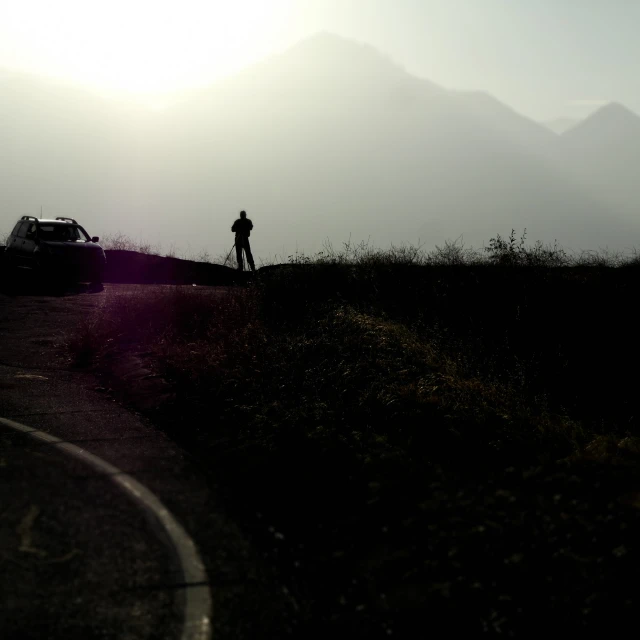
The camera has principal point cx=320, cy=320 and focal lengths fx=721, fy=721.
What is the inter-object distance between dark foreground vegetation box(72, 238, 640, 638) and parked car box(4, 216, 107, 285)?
7110 millimetres

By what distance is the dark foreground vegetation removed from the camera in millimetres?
4453

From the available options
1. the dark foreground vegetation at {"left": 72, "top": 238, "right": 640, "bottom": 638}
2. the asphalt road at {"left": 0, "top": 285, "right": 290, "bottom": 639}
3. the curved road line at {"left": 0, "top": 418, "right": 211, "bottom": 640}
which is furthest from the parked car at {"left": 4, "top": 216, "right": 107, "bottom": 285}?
the curved road line at {"left": 0, "top": 418, "right": 211, "bottom": 640}

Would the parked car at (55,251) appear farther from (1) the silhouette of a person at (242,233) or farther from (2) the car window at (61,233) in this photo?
(1) the silhouette of a person at (242,233)

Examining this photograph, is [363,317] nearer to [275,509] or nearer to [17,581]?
[275,509]

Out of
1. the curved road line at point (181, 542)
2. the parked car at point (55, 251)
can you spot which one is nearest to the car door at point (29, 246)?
the parked car at point (55, 251)

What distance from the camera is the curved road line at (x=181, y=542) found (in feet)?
13.2

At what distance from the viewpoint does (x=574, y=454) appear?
6.53 m

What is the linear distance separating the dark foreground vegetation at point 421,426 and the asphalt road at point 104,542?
11.1 inches

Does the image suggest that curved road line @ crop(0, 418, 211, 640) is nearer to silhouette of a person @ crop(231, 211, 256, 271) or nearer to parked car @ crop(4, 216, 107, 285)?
silhouette of a person @ crop(231, 211, 256, 271)

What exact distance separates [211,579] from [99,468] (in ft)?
8.48

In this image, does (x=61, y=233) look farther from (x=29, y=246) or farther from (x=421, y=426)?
(x=421, y=426)

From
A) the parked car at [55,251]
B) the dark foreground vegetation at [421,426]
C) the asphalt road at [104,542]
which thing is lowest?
the asphalt road at [104,542]

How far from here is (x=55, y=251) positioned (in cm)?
2183

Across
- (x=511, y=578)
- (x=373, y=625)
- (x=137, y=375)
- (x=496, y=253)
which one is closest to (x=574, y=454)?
(x=511, y=578)
